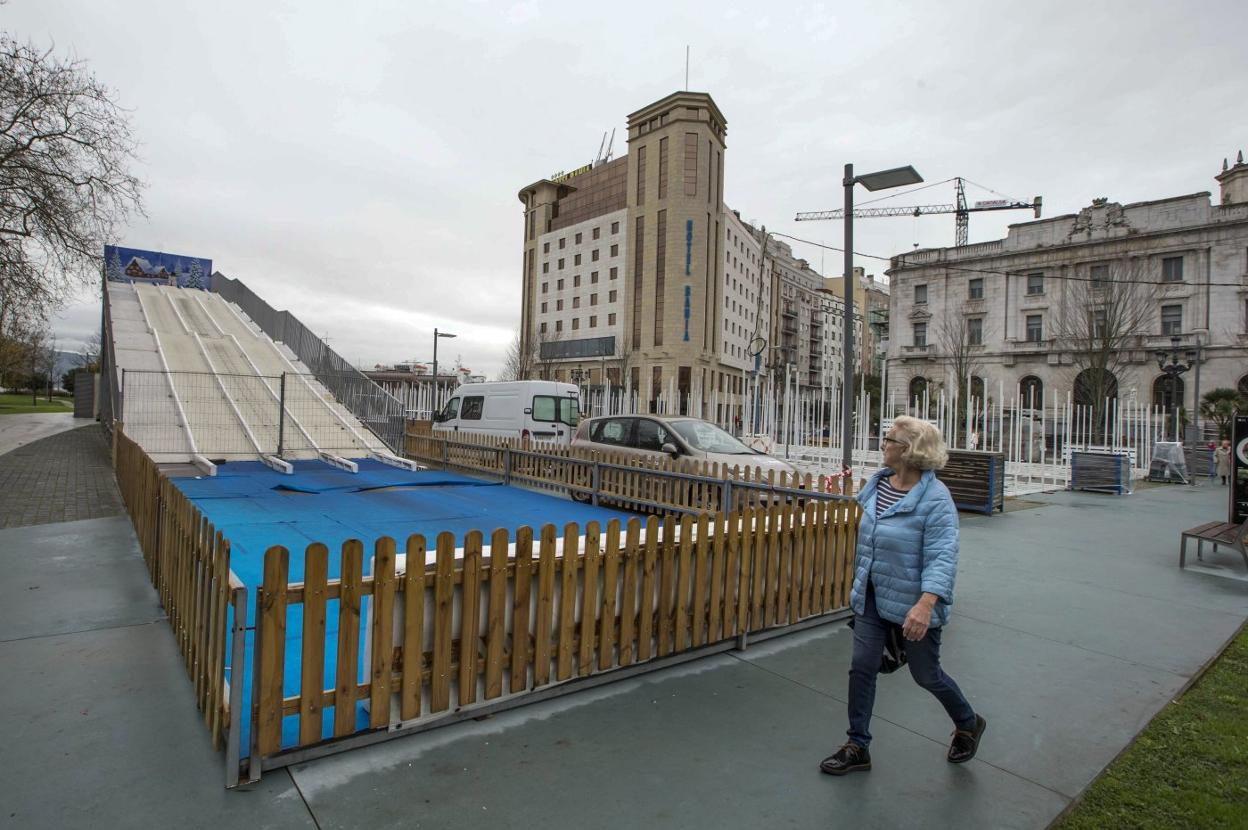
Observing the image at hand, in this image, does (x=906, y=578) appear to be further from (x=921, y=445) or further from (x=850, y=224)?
(x=850, y=224)

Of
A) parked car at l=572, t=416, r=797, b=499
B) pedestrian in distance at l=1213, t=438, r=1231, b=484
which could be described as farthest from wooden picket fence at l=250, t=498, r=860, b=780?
pedestrian in distance at l=1213, t=438, r=1231, b=484

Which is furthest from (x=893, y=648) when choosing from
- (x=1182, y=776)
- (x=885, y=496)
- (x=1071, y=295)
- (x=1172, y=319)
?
(x=1172, y=319)

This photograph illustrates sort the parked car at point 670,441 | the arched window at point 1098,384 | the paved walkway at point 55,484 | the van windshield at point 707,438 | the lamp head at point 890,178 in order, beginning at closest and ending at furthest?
the paved walkway at point 55,484, the lamp head at point 890,178, the parked car at point 670,441, the van windshield at point 707,438, the arched window at point 1098,384

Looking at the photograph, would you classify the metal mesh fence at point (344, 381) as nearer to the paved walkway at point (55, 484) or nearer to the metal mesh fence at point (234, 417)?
the metal mesh fence at point (234, 417)

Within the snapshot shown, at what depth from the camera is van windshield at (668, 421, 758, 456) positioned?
11133mm

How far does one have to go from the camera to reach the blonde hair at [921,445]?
314 centimetres

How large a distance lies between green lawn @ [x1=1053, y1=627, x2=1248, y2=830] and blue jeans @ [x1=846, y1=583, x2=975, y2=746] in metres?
0.61

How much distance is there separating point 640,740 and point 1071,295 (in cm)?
4934

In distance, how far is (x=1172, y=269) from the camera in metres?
51.2

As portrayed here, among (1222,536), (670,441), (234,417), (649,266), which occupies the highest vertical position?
(649,266)

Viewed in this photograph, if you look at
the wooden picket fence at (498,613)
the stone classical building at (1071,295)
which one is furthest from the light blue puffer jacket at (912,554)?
the stone classical building at (1071,295)

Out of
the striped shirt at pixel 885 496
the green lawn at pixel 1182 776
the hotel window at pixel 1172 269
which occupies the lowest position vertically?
the green lawn at pixel 1182 776

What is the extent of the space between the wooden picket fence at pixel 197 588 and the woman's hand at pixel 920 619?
298 centimetres

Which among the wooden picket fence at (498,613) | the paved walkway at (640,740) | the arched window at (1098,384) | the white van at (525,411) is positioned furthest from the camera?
the arched window at (1098,384)
